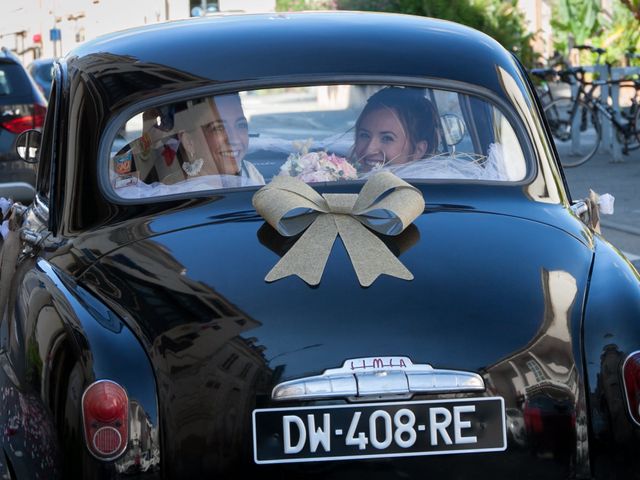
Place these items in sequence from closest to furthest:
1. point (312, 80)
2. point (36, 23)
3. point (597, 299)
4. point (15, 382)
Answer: point (597, 299) → point (15, 382) → point (312, 80) → point (36, 23)

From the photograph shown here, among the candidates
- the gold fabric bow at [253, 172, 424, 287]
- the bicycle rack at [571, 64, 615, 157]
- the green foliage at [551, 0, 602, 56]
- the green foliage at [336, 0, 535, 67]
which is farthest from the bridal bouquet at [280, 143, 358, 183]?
the green foliage at [551, 0, 602, 56]

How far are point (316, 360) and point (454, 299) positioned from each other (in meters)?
0.39

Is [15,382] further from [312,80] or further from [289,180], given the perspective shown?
[312,80]

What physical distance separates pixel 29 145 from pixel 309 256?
2697mm

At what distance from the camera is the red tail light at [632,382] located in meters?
3.45

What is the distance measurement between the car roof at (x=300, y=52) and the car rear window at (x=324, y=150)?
0.23ft

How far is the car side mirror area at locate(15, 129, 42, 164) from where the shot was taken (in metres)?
5.93

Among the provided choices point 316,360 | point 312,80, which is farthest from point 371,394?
point 312,80

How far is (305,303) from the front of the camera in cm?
345

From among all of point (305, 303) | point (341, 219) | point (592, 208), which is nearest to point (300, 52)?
point (341, 219)

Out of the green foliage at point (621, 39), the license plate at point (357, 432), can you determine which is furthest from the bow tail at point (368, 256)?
the green foliage at point (621, 39)

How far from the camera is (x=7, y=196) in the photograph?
19.8 feet

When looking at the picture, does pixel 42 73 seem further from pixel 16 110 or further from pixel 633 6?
pixel 16 110

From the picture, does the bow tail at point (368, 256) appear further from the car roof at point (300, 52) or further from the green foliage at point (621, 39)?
the green foliage at point (621, 39)
